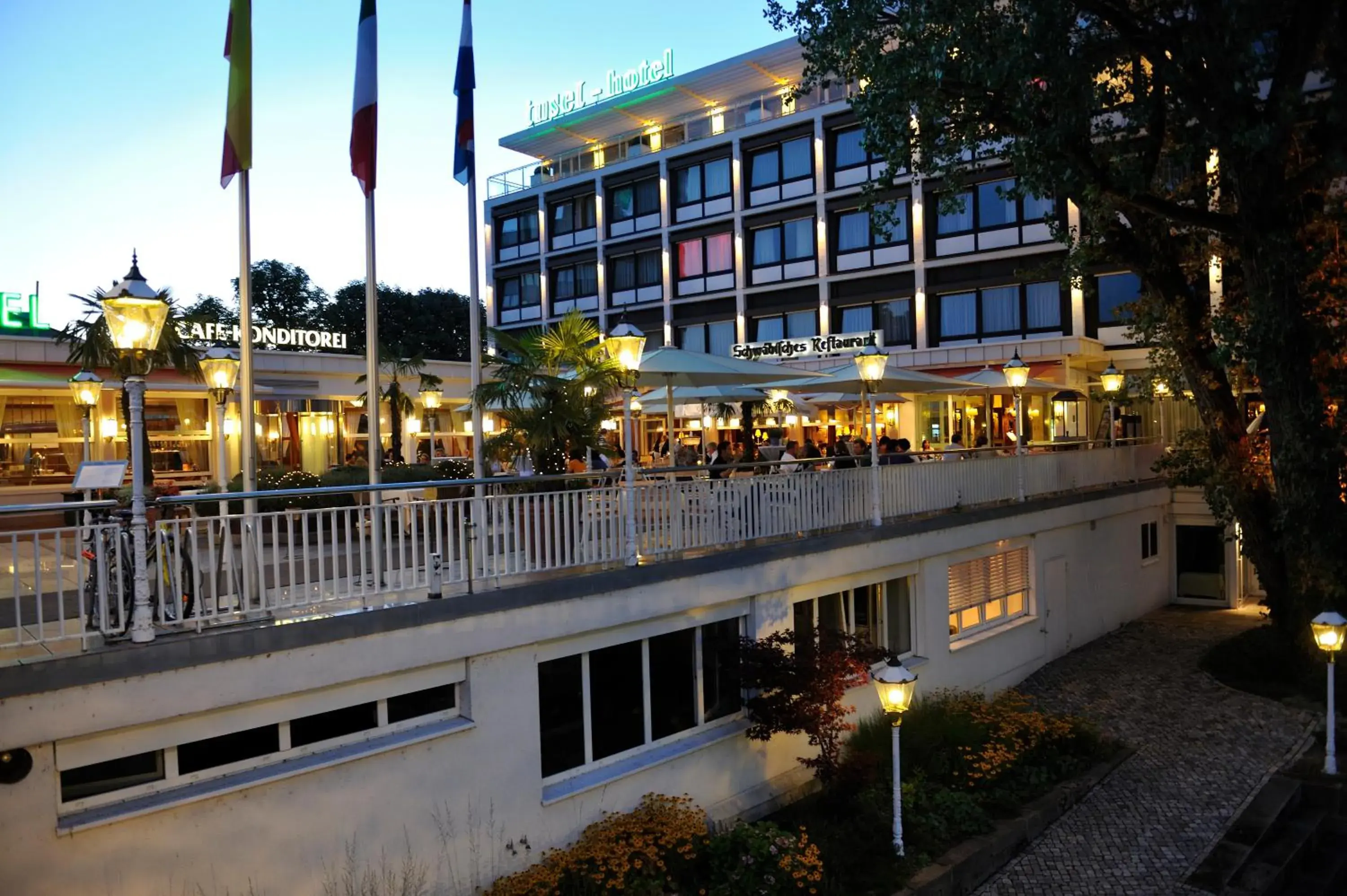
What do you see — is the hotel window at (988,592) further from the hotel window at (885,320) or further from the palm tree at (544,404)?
the hotel window at (885,320)

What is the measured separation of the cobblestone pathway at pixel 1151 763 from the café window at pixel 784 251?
750 inches

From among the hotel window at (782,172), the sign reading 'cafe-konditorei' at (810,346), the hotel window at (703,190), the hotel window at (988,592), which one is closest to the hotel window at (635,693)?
the hotel window at (988,592)

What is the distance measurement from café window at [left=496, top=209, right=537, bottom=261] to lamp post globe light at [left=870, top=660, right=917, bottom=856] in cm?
3637

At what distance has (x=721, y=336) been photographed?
122ft

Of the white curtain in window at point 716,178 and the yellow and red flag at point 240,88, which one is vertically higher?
the white curtain in window at point 716,178

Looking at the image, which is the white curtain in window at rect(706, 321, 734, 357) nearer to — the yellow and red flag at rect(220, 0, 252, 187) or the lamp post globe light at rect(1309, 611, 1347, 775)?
the lamp post globe light at rect(1309, 611, 1347, 775)

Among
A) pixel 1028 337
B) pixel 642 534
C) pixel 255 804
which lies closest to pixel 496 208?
pixel 1028 337

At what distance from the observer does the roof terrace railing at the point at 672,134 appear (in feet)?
113

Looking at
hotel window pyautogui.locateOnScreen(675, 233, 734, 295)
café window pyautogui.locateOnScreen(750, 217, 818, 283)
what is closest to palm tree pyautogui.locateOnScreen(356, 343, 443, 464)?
hotel window pyautogui.locateOnScreen(675, 233, 734, 295)

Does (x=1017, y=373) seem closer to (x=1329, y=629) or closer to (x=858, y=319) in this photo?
(x=1329, y=629)

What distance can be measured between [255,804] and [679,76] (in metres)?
35.4

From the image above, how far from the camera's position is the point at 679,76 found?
3719cm

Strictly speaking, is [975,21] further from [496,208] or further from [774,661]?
[496,208]

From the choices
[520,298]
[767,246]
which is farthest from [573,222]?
[767,246]
